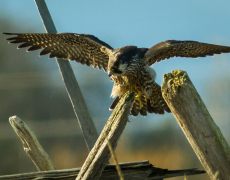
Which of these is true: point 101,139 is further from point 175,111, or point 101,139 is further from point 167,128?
point 167,128

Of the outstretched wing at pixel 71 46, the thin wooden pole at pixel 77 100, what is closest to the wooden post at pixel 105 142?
the thin wooden pole at pixel 77 100

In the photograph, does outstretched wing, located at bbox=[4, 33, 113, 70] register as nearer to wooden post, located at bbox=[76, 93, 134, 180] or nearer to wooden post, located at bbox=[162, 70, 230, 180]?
wooden post, located at bbox=[76, 93, 134, 180]

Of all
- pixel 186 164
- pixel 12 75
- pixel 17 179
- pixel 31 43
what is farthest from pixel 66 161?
pixel 17 179

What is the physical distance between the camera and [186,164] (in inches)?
750

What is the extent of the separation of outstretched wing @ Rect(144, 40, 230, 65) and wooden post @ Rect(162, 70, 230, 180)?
2.77 m

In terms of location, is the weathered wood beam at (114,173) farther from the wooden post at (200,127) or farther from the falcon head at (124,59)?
the falcon head at (124,59)

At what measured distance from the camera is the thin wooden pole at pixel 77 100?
28.7 ft

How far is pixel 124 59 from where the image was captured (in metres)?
9.21

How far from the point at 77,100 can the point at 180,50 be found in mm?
1096

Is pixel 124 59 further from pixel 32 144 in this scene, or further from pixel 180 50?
pixel 32 144

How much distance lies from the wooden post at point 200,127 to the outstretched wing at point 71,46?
3.30 meters

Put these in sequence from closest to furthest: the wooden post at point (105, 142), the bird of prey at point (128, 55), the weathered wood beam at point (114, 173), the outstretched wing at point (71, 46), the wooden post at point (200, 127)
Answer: the wooden post at point (200, 127) < the wooden post at point (105, 142) < the weathered wood beam at point (114, 173) < the bird of prey at point (128, 55) < the outstretched wing at point (71, 46)

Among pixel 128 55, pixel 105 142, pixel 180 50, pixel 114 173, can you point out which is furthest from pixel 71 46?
pixel 105 142

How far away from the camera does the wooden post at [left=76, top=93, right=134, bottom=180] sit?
6.50 m
